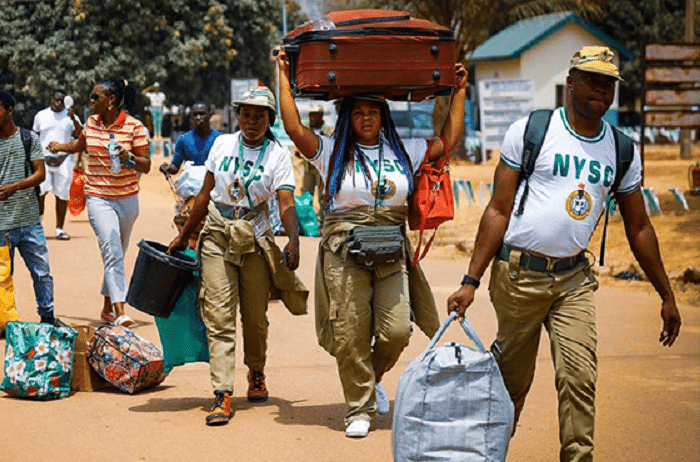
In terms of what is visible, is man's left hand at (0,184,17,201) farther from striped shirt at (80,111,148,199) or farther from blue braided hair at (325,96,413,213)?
blue braided hair at (325,96,413,213)

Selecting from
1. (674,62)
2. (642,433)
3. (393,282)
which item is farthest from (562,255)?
(674,62)

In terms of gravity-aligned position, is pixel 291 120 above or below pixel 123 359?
above

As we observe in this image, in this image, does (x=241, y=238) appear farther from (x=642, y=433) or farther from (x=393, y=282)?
(x=642, y=433)

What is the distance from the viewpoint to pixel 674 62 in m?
19.2

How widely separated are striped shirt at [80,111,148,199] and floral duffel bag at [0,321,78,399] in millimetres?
2346

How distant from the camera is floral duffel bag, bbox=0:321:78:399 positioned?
24.3 ft

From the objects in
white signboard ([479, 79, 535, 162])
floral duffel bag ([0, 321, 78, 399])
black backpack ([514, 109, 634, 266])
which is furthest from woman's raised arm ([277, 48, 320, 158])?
white signboard ([479, 79, 535, 162])

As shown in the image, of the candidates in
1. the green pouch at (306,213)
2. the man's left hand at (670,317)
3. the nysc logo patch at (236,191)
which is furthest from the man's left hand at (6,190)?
the green pouch at (306,213)

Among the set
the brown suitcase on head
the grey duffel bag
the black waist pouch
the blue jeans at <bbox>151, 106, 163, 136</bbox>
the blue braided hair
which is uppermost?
the brown suitcase on head

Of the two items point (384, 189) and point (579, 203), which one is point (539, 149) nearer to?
point (579, 203)

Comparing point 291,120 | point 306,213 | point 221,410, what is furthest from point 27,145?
point 306,213

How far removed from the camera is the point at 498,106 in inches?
1142

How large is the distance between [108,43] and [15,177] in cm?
3133

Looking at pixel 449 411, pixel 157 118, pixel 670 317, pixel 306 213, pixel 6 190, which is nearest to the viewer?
pixel 449 411
